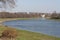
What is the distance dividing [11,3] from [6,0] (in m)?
0.68

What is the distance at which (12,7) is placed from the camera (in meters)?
21.6

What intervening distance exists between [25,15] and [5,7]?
139414 mm

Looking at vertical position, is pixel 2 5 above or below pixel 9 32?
above

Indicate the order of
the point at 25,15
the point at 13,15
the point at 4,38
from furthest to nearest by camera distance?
1. the point at 25,15
2. the point at 13,15
3. the point at 4,38

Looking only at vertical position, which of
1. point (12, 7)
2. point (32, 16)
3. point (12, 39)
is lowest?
point (32, 16)

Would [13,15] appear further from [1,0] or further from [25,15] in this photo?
[1,0]

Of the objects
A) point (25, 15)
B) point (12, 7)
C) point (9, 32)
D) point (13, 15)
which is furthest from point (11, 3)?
point (25, 15)

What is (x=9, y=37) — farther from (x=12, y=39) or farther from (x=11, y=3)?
(x=11, y=3)

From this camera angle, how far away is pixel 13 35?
16656 millimetres

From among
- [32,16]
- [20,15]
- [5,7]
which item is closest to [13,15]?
[20,15]

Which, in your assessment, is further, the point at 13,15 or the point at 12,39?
the point at 13,15

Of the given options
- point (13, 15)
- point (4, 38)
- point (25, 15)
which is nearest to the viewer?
point (4, 38)

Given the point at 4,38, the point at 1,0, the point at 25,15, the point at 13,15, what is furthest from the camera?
the point at 25,15

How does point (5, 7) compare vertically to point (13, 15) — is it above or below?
above
